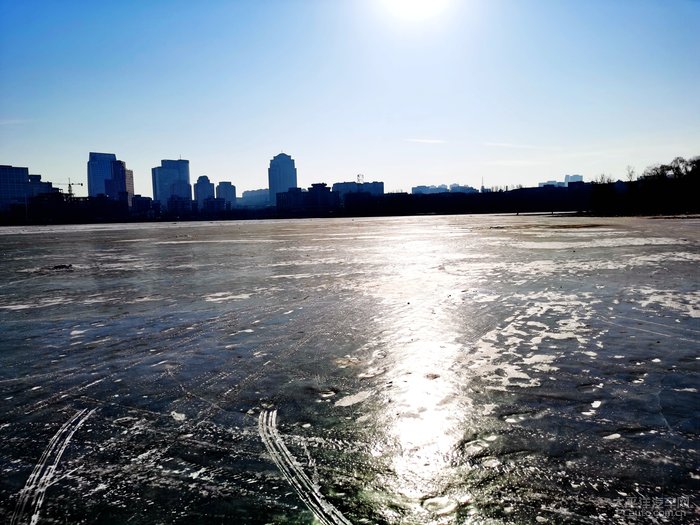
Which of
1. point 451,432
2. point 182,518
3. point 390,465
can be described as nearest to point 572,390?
point 451,432

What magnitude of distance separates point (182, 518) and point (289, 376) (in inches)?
101

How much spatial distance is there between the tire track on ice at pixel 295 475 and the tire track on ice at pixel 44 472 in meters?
1.51

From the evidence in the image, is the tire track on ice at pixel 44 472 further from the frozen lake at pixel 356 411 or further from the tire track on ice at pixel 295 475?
the tire track on ice at pixel 295 475

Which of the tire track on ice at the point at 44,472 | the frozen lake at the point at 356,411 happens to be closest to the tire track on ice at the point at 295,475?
the frozen lake at the point at 356,411

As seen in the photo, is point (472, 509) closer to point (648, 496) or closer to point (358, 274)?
point (648, 496)

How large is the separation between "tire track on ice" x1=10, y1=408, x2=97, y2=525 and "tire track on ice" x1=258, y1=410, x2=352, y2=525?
1.51 meters

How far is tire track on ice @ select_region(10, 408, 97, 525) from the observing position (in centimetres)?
293

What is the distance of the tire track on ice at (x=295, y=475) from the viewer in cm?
278

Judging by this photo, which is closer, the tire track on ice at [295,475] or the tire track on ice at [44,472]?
the tire track on ice at [295,475]

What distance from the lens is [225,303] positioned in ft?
32.7

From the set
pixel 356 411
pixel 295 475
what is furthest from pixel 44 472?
pixel 356 411

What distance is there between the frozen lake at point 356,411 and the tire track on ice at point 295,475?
0.05 feet

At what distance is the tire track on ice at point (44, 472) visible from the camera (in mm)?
2930

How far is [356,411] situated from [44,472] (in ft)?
8.06
